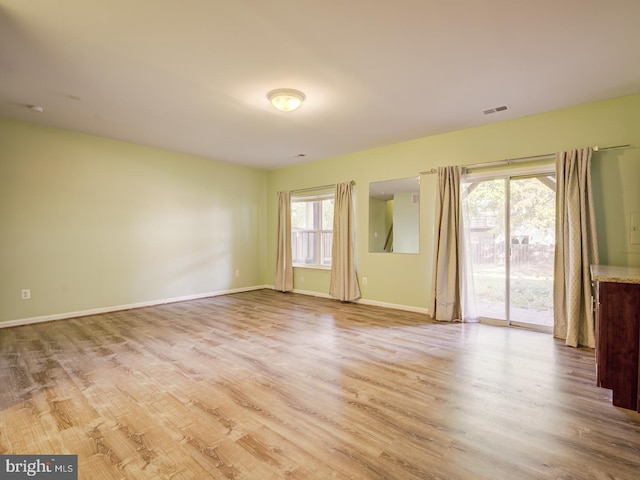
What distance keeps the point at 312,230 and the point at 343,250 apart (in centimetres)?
116

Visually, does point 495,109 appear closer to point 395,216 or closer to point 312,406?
point 395,216

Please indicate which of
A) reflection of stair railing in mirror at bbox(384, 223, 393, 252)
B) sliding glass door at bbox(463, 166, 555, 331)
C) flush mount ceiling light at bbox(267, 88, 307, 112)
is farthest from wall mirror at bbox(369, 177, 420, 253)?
flush mount ceiling light at bbox(267, 88, 307, 112)

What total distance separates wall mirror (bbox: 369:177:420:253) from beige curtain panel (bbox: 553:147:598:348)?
1.79m

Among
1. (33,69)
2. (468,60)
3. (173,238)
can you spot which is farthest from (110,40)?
(173,238)

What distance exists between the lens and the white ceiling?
2.03 metres

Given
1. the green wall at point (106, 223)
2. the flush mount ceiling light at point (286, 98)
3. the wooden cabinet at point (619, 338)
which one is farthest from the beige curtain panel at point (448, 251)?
the green wall at point (106, 223)

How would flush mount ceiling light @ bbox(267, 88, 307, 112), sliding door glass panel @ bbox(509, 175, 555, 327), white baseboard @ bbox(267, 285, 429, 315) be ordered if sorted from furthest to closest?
white baseboard @ bbox(267, 285, 429, 315) < sliding door glass panel @ bbox(509, 175, 555, 327) < flush mount ceiling light @ bbox(267, 88, 307, 112)

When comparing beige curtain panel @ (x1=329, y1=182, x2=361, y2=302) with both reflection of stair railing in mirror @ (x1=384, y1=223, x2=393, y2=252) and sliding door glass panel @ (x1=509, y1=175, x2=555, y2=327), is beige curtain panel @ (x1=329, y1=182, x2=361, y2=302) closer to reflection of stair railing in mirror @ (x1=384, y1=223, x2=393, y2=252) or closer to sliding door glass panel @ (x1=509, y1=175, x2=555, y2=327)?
reflection of stair railing in mirror @ (x1=384, y1=223, x2=393, y2=252)

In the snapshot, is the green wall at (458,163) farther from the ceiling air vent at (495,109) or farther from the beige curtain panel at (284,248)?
the ceiling air vent at (495,109)

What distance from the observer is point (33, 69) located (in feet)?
8.88

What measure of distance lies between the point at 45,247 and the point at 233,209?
308 centimetres

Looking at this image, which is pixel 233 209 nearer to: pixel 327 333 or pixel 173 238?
pixel 173 238

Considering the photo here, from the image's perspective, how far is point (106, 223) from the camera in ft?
15.3

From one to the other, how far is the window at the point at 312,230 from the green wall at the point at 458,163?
281 mm
